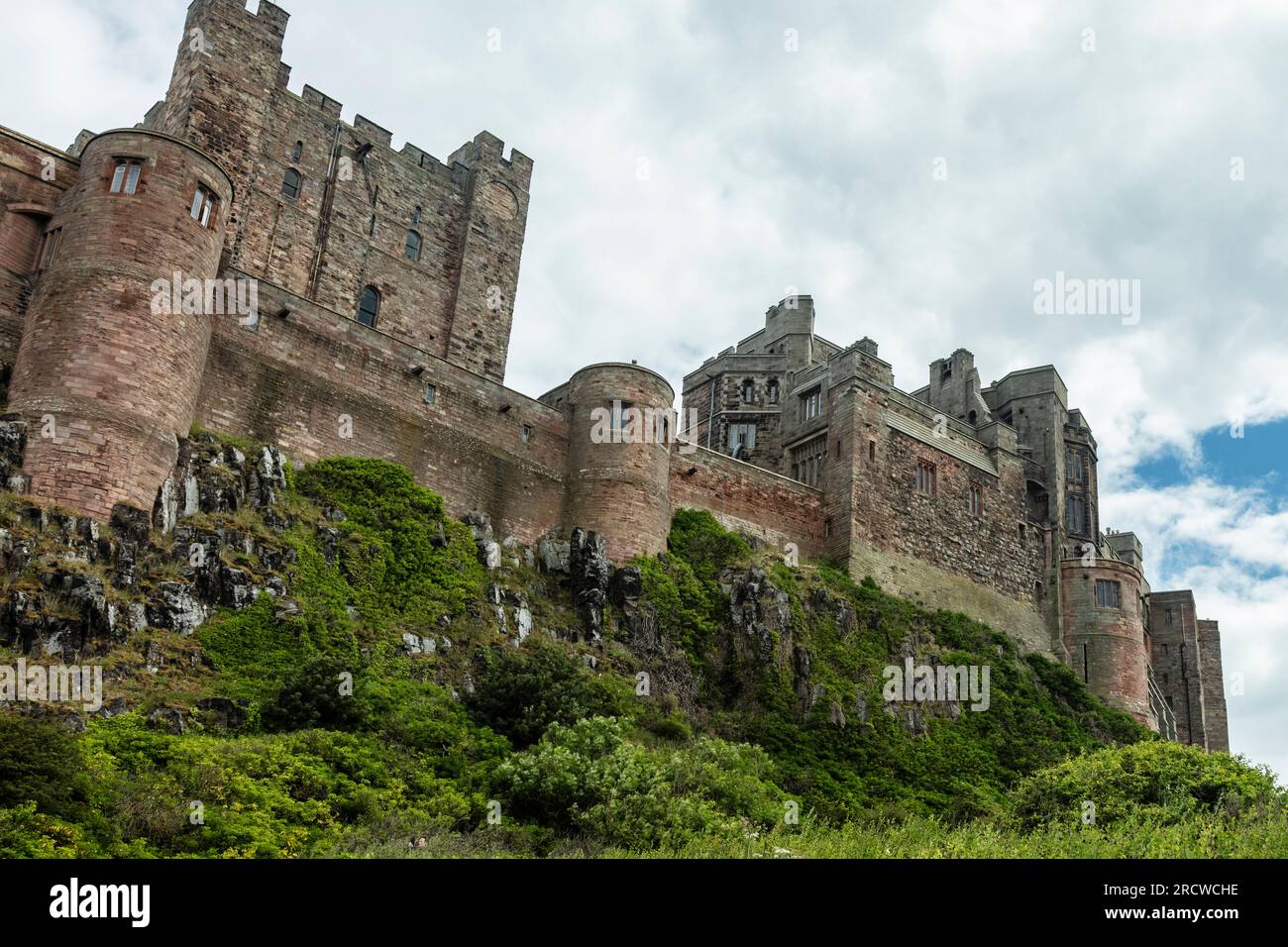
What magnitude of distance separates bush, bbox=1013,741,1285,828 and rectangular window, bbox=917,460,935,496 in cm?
1958

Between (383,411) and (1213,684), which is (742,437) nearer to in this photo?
(383,411)

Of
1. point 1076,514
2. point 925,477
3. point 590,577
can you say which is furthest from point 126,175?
point 1076,514

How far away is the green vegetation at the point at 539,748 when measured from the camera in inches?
703

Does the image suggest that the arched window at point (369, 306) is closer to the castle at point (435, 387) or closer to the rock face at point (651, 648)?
the castle at point (435, 387)

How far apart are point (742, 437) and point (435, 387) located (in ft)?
73.9

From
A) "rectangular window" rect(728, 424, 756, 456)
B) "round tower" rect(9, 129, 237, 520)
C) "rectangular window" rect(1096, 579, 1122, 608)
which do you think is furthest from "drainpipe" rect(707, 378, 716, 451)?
"round tower" rect(9, 129, 237, 520)

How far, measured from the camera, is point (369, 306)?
131 ft

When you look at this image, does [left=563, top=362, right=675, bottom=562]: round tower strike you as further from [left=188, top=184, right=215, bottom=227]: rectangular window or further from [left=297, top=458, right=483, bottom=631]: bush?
[left=188, top=184, right=215, bottom=227]: rectangular window

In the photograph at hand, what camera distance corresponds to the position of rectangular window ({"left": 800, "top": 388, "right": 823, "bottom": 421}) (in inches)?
1809

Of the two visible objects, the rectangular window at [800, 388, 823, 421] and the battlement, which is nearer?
the battlement

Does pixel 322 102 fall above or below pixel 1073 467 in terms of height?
above

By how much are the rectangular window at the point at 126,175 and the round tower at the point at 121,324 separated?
0.03 meters

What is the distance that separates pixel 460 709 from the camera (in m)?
24.5
